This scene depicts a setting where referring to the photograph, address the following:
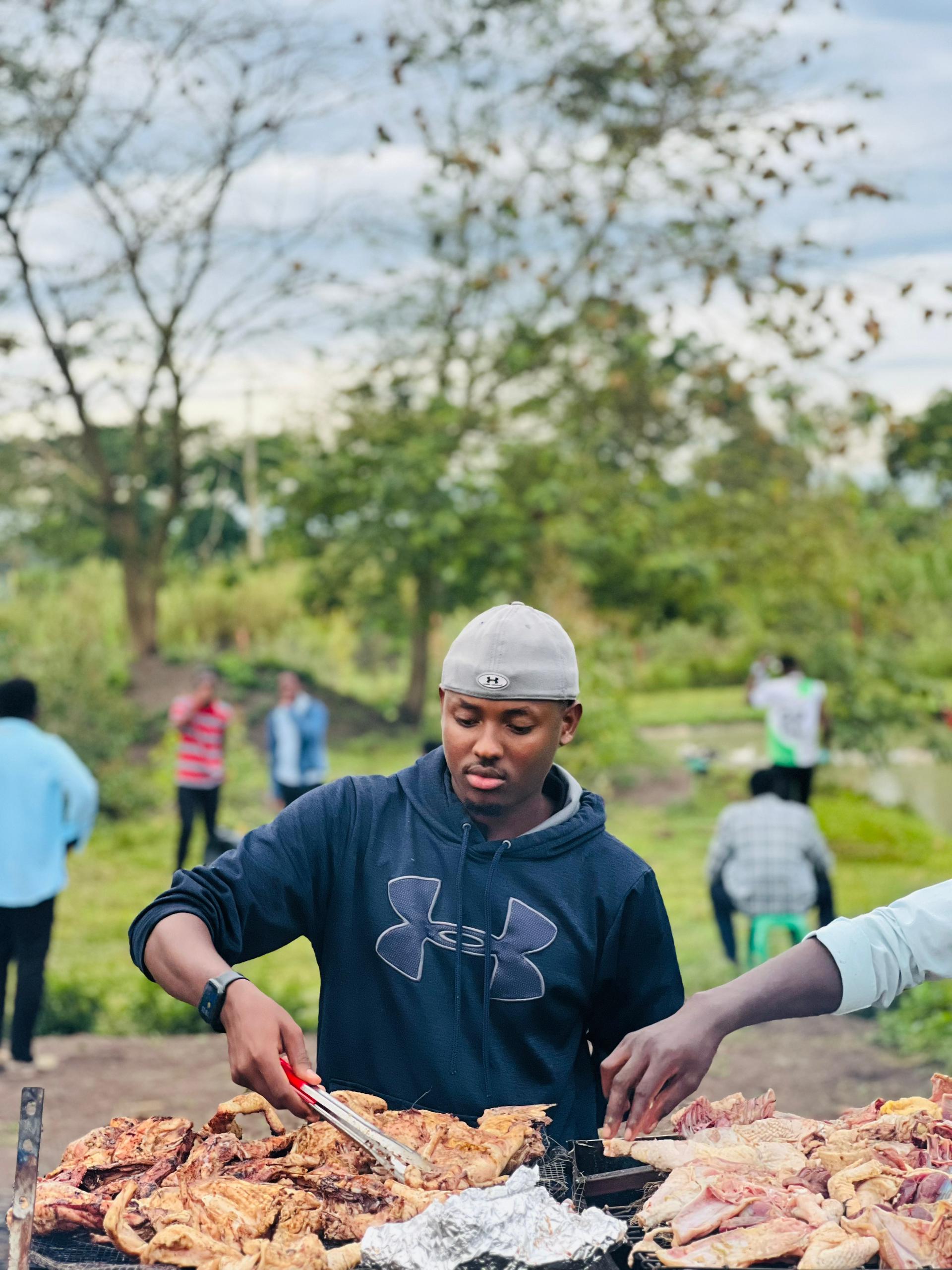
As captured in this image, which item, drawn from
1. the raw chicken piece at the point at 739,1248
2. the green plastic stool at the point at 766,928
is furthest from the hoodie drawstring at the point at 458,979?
the green plastic stool at the point at 766,928

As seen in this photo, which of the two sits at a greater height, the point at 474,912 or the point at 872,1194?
the point at 474,912

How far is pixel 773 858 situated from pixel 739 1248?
20.1 ft

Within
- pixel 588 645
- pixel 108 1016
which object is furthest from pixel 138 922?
pixel 588 645

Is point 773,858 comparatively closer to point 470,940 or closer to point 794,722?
point 794,722

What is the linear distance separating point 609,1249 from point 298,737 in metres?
10.1

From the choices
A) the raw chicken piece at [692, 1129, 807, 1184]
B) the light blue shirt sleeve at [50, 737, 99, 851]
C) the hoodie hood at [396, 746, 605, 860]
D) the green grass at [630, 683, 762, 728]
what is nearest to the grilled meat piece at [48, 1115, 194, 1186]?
the hoodie hood at [396, 746, 605, 860]

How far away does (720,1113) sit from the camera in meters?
2.86

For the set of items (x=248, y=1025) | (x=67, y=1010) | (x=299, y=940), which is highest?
(x=248, y=1025)

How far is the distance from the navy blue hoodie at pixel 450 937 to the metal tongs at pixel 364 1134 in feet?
0.96

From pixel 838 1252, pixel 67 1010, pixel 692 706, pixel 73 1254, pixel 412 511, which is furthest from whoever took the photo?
pixel 692 706

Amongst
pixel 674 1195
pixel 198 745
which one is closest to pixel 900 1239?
pixel 674 1195

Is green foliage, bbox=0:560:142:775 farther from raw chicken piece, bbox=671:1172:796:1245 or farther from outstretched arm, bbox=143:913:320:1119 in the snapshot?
raw chicken piece, bbox=671:1172:796:1245

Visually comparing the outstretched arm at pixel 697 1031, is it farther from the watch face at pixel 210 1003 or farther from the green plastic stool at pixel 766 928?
the green plastic stool at pixel 766 928

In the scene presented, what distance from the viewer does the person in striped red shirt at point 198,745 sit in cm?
1170
